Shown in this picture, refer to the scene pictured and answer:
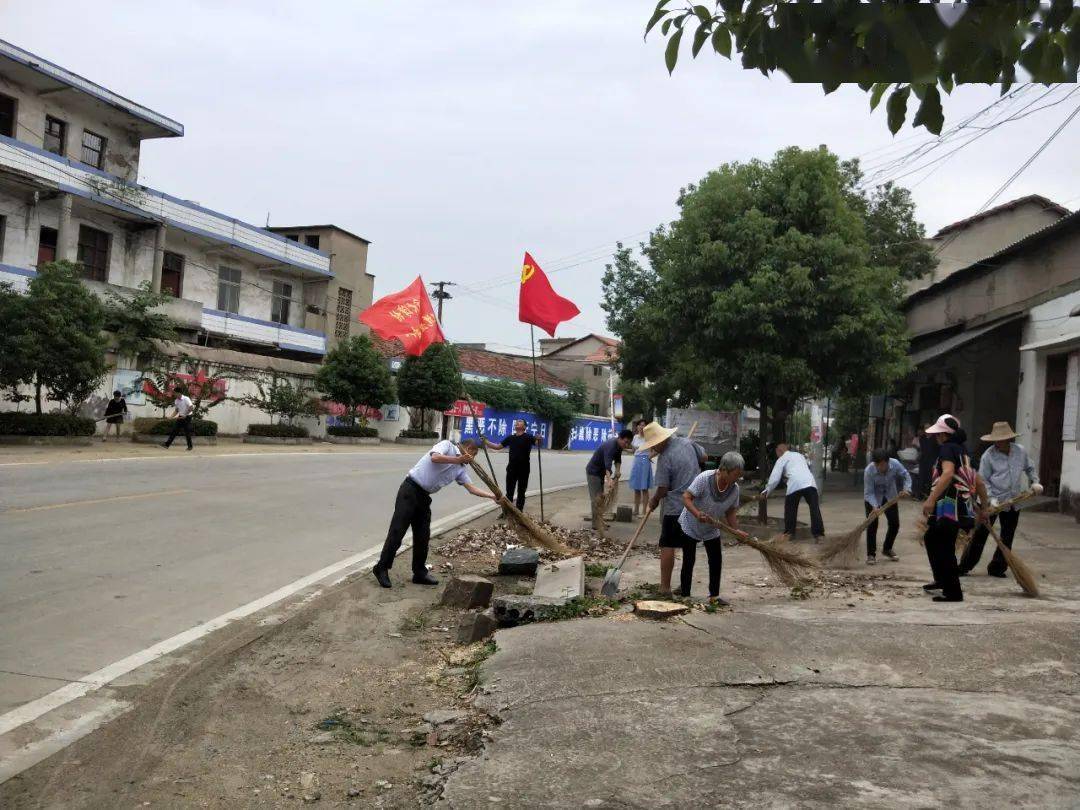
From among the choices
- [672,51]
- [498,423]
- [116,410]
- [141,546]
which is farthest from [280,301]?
[672,51]

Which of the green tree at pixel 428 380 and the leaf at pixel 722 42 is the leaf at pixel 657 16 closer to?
the leaf at pixel 722 42

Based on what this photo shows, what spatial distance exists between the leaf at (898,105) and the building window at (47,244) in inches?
1164

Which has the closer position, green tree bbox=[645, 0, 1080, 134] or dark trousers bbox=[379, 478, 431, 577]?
green tree bbox=[645, 0, 1080, 134]

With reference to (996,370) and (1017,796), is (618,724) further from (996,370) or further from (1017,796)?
(996,370)

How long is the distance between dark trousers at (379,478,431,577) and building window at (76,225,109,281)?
2510cm

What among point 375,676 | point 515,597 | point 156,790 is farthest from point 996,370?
point 156,790

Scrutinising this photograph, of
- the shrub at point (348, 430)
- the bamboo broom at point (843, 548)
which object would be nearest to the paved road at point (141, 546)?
the bamboo broom at point (843, 548)

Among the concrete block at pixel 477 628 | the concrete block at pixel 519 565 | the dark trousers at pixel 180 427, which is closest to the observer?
the concrete block at pixel 477 628

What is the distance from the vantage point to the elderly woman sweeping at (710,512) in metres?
7.21

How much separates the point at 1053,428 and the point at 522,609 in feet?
41.1

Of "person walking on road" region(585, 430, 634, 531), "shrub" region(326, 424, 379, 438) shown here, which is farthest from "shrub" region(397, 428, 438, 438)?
"person walking on road" region(585, 430, 634, 531)

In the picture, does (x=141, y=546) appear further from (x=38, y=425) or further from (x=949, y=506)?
(x=38, y=425)

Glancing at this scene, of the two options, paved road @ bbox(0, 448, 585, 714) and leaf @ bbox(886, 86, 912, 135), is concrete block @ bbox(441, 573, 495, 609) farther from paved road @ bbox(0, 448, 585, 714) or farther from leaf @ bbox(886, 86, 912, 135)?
leaf @ bbox(886, 86, 912, 135)

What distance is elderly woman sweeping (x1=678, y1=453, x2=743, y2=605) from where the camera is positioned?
7.21 metres
